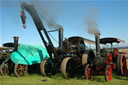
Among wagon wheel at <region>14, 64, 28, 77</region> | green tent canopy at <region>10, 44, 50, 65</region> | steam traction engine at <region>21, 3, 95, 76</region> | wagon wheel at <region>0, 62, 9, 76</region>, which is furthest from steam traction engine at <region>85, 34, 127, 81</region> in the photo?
wagon wheel at <region>0, 62, 9, 76</region>

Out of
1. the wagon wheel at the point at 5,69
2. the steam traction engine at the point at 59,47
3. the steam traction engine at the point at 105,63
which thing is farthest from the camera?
the wagon wheel at the point at 5,69

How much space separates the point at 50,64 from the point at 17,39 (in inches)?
100

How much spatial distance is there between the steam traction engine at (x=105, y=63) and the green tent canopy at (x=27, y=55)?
126 inches

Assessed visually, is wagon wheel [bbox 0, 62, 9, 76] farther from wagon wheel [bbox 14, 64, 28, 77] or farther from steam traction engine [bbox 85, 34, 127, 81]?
steam traction engine [bbox 85, 34, 127, 81]

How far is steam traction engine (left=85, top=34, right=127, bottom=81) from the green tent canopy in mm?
3195

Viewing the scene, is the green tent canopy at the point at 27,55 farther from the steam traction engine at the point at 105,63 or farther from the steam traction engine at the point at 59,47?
the steam traction engine at the point at 105,63

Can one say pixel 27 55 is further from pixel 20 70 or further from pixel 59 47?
pixel 59 47

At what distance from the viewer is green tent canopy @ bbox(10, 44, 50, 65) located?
26.8 ft

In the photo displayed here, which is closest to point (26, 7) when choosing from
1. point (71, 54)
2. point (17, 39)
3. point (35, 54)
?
point (17, 39)

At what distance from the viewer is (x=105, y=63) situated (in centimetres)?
734

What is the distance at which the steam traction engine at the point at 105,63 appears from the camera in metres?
6.69

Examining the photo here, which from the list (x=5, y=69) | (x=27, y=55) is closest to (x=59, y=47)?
(x=27, y=55)

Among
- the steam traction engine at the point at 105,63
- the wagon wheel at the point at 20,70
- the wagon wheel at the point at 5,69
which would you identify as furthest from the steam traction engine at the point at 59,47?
the wagon wheel at the point at 5,69

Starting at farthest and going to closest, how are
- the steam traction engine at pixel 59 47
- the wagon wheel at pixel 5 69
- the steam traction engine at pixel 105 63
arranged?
the wagon wheel at pixel 5 69, the steam traction engine at pixel 59 47, the steam traction engine at pixel 105 63
